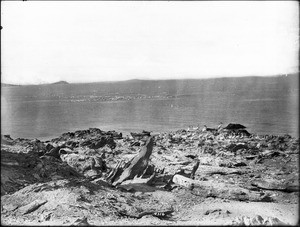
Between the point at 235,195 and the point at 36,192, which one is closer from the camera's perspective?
the point at 36,192

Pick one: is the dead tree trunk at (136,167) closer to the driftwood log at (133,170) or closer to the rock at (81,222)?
the driftwood log at (133,170)

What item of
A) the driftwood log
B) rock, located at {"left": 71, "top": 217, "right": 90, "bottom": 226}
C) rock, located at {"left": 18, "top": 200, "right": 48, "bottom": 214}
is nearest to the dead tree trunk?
the driftwood log

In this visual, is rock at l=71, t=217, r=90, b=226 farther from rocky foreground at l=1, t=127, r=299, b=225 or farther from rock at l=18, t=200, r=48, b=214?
rock at l=18, t=200, r=48, b=214

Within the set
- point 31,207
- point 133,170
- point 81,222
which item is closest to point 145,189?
point 133,170

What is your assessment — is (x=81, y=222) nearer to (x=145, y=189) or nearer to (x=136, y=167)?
(x=145, y=189)

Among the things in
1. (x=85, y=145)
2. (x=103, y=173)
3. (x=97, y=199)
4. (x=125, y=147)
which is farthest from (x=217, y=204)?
(x=85, y=145)

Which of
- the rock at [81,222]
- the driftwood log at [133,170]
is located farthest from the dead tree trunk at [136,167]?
the rock at [81,222]

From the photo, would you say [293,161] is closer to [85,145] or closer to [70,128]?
[85,145]
